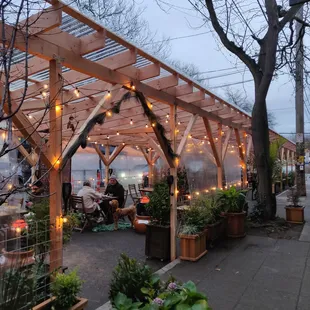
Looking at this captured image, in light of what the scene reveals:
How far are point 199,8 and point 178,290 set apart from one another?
7.31m

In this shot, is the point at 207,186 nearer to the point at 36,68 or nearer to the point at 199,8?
the point at 199,8

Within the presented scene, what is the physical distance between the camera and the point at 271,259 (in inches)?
195

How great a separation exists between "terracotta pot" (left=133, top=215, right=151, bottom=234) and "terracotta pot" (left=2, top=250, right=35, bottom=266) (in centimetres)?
397

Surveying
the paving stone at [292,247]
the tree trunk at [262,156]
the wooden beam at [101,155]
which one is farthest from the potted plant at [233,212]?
the wooden beam at [101,155]

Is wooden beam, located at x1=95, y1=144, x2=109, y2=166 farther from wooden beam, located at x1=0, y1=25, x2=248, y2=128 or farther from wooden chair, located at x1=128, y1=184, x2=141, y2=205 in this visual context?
wooden beam, located at x1=0, y1=25, x2=248, y2=128

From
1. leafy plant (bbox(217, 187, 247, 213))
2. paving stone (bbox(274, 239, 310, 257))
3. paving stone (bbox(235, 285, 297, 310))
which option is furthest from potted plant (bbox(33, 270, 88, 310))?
leafy plant (bbox(217, 187, 247, 213))

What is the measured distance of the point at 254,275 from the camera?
423cm

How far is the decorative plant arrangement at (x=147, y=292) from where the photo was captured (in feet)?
6.87

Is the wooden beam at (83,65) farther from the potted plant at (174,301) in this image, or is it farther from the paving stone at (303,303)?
the paving stone at (303,303)

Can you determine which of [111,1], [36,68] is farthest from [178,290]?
[111,1]

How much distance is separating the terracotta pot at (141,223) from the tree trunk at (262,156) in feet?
9.61

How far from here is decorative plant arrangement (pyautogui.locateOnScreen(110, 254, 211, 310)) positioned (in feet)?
6.87

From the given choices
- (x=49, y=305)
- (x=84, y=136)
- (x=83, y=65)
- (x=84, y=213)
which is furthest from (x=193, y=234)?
(x=84, y=213)

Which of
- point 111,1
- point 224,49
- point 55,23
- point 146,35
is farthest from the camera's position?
point 146,35
